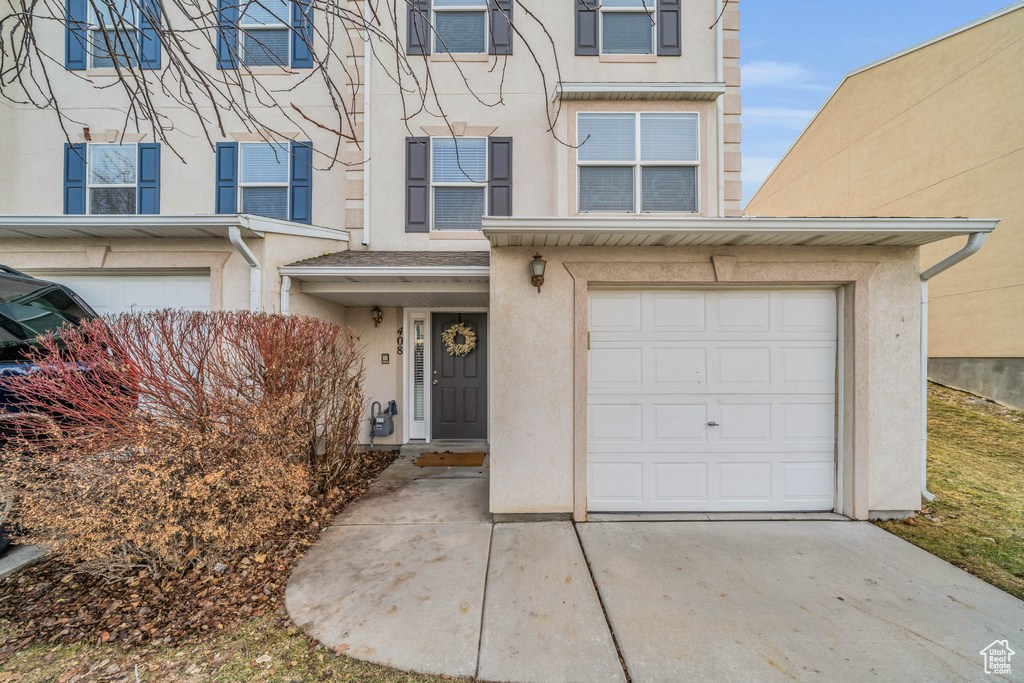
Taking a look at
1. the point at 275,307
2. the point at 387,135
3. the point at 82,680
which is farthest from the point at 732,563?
the point at 387,135

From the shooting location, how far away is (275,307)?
5168 millimetres

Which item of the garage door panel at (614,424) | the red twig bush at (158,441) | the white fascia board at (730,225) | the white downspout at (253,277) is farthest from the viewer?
the white downspout at (253,277)

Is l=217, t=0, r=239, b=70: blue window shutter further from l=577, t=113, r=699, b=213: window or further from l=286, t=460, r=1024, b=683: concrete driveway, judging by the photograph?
l=577, t=113, r=699, b=213: window

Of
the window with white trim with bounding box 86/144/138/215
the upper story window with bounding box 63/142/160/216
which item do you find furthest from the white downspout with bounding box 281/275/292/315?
the window with white trim with bounding box 86/144/138/215

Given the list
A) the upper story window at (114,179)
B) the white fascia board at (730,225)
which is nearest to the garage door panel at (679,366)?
the white fascia board at (730,225)

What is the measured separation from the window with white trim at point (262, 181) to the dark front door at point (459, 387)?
3.18 meters

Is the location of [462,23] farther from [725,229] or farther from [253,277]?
[725,229]

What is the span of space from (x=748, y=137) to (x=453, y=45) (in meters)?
4.66

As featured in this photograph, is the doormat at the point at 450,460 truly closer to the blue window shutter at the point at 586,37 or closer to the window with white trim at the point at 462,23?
the window with white trim at the point at 462,23

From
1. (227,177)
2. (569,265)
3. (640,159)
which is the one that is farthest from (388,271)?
(640,159)

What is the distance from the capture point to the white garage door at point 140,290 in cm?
529

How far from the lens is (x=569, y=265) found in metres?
4.26

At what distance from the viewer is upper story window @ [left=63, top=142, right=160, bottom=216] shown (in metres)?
6.47

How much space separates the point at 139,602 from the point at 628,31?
8.51m
